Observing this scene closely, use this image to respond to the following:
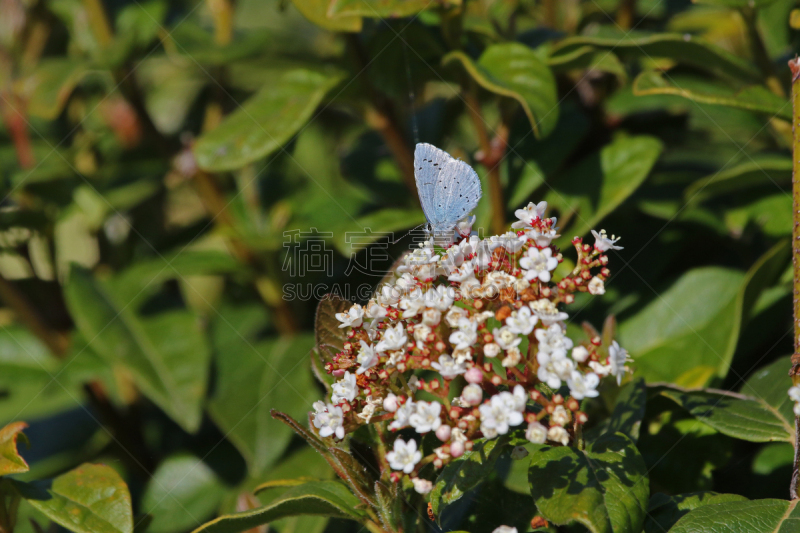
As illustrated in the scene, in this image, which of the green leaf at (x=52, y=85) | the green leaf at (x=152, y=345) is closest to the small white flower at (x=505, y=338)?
the green leaf at (x=152, y=345)

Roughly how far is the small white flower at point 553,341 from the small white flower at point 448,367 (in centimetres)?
13

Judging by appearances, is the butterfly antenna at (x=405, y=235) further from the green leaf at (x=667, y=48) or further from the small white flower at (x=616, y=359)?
the small white flower at (x=616, y=359)

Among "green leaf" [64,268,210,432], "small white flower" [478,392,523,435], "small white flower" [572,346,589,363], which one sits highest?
"small white flower" [572,346,589,363]

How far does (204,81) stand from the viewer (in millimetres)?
2859

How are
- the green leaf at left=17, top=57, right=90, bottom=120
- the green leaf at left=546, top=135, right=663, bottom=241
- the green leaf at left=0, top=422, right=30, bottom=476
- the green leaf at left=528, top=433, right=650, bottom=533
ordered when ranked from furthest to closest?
the green leaf at left=17, top=57, right=90, bottom=120, the green leaf at left=546, top=135, right=663, bottom=241, the green leaf at left=0, top=422, right=30, bottom=476, the green leaf at left=528, top=433, right=650, bottom=533

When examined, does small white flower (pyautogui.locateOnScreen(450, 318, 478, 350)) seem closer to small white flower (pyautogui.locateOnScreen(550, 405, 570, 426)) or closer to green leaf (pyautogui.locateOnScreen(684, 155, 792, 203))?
small white flower (pyautogui.locateOnScreen(550, 405, 570, 426))

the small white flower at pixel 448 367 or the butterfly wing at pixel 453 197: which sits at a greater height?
the butterfly wing at pixel 453 197

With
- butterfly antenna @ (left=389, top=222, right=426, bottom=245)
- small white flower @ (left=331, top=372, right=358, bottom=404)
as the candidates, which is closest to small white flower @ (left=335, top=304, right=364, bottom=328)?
small white flower @ (left=331, top=372, right=358, bottom=404)

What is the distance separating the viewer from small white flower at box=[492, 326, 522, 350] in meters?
1.04

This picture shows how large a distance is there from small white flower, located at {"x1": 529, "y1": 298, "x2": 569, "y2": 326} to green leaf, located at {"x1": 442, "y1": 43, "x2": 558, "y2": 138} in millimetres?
564

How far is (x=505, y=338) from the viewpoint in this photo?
3.45ft

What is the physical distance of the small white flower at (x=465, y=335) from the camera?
1021 mm

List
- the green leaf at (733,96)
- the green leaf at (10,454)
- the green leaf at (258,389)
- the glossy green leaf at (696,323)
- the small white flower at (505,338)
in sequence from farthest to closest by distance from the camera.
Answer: the green leaf at (258,389) < the glossy green leaf at (696,323) < the green leaf at (733,96) < the green leaf at (10,454) < the small white flower at (505,338)

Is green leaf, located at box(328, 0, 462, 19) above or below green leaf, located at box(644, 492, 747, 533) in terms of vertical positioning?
above
